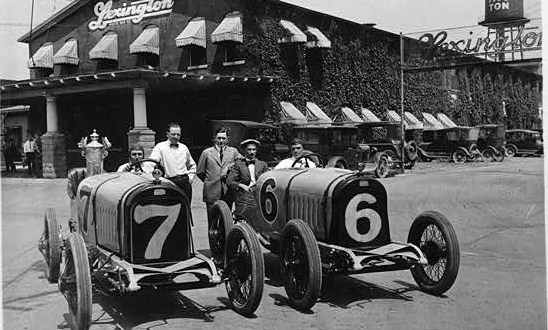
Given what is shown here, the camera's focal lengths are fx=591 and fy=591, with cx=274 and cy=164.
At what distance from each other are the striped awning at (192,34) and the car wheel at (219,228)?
11.3 meters

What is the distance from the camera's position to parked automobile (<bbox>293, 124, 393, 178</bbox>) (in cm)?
1517

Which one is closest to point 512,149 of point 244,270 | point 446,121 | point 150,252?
point 244,270

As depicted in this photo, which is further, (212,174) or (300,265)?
(212,174)

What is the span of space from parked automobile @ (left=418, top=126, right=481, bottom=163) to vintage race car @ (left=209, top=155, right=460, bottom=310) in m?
4.51

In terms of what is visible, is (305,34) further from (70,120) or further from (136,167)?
(136,167)

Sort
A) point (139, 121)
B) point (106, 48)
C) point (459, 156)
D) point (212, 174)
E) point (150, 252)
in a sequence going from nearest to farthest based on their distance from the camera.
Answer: point (150, 252), point (212, 174), point (139, 121), point (459, 156), point (106, 48)

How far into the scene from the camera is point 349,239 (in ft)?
15.5

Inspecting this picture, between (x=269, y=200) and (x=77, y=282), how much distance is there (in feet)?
7.80

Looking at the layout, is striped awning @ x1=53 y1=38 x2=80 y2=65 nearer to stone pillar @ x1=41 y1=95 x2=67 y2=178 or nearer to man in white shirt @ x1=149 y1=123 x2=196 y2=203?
stone pillar @ x1=41 y1=95 x2=67 y2=178

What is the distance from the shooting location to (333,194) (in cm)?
478

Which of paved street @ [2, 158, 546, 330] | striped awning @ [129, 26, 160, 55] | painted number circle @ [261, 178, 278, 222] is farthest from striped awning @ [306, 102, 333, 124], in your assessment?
painted number circle @ [261, 178, 278, 222]

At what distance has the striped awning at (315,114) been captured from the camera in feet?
57.3

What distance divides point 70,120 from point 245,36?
7207 mm

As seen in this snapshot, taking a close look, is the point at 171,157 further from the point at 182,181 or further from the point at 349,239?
the point at 349,239
